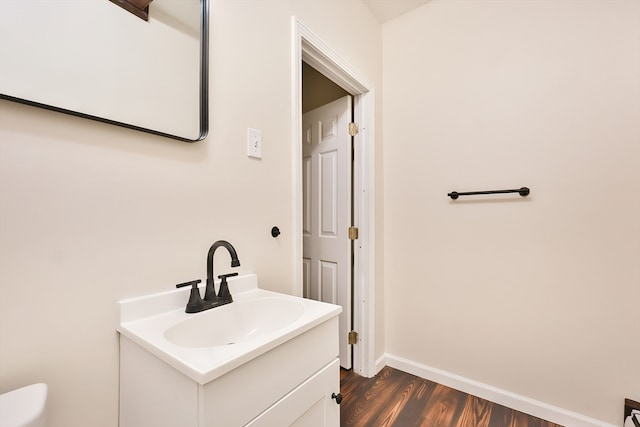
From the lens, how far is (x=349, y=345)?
78.7 inches

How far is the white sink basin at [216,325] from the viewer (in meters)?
0.59

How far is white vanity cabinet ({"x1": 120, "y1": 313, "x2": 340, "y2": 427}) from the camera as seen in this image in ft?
1.90

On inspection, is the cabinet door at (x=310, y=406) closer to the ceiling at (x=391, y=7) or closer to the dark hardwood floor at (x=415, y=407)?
the dark hardwood floor at (x=415, y=407)

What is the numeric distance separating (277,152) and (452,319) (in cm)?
151

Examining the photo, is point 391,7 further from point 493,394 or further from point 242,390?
point 493,394

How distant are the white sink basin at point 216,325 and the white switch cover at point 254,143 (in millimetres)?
488

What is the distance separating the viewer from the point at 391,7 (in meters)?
1.94

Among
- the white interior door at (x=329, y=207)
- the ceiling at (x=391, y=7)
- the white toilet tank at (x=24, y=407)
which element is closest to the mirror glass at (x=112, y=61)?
the white toilet tank at (x=24, y=407)

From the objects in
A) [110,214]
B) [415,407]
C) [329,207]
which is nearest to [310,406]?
[110,214]

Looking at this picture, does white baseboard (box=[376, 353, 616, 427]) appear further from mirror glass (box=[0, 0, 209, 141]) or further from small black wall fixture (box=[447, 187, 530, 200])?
mirror glass (box=[0, 0, 209, 141])

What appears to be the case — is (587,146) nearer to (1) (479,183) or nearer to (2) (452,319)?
(1) (479,183)

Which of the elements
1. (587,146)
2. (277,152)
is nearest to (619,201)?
(587,146)

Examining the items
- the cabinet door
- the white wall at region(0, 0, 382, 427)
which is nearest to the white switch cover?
the white wall at region(0, 0, 382, 427)

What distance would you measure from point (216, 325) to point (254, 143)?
0.69 metres
